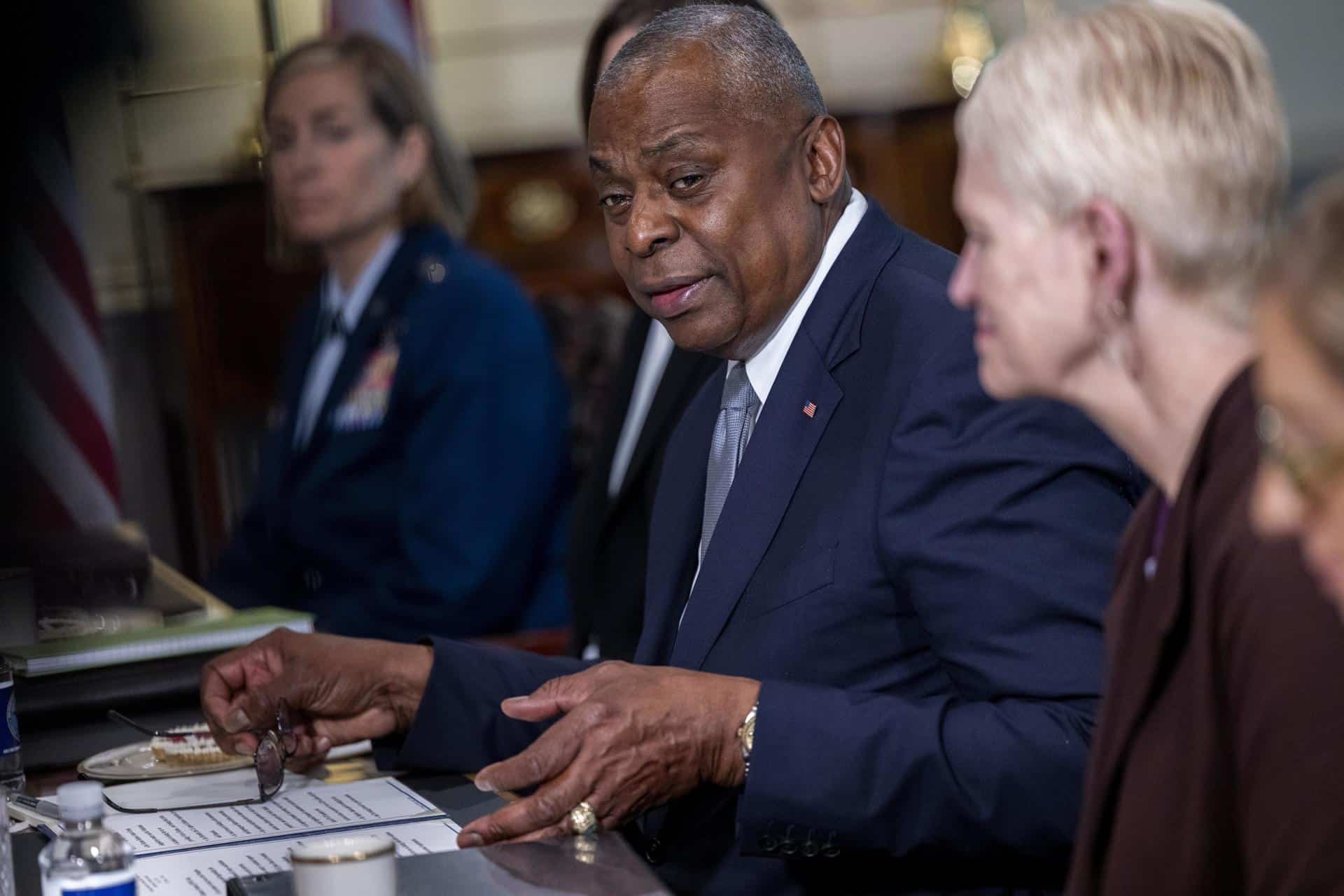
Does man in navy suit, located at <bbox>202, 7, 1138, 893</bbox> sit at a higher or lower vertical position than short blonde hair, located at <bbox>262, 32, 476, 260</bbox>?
lower

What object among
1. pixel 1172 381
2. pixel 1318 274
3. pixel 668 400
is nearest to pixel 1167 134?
pixel 1172 381

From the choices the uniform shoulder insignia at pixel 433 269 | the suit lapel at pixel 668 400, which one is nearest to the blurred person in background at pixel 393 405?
the uniform shoulder insignia at pixel 433 269

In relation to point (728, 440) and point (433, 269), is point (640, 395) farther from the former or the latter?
point (728, 440)

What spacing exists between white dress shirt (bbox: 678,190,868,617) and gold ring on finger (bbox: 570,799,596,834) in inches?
13.9

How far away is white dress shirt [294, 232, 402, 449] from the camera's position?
312 centimetres

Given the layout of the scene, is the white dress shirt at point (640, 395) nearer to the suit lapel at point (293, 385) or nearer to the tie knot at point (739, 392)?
the suit lapel at point (293, 385)

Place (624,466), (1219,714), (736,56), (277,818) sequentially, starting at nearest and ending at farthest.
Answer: (1219,714), (277,818), (736,56), (624,466)

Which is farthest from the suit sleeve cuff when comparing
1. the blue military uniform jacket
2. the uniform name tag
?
the uniform name tag

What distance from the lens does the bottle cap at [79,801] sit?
1122 millimetres

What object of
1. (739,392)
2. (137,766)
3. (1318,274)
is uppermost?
(1318,274)

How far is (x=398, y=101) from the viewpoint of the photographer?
129 inches

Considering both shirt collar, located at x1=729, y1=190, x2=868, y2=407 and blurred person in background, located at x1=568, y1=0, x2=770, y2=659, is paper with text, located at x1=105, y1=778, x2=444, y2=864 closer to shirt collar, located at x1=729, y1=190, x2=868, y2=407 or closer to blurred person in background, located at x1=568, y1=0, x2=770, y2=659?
shirt collar, located at x1=729, y1=190, x2=868, y2=407

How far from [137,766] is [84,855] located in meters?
0.70

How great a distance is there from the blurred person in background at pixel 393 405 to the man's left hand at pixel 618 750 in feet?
4.68
